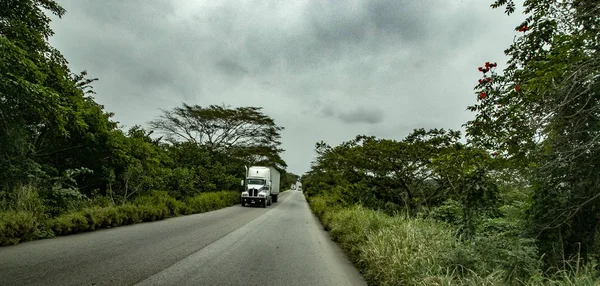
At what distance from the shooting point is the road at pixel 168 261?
4.88m

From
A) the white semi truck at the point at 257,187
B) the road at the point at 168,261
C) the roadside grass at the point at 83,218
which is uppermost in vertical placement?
the white semi truck at the point at 257,187

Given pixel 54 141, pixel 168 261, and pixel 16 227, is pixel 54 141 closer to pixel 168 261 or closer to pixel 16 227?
pixel 16 227

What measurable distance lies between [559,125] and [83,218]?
10638 mm

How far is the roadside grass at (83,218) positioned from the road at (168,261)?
0.36 m

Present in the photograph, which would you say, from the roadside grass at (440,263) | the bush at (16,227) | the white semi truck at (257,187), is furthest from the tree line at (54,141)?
the roadside grass at (440,263)

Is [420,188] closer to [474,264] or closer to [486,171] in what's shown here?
[486,171]

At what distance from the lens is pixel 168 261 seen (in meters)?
6.09

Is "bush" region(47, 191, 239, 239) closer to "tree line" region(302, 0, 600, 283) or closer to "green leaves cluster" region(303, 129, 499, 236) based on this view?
"green leaves cluster" region(303, 129, 499, 236)

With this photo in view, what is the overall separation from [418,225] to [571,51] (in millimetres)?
4131

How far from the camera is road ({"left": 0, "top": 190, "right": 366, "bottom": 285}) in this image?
16.0ft

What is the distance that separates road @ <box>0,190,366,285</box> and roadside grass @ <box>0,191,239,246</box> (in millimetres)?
355

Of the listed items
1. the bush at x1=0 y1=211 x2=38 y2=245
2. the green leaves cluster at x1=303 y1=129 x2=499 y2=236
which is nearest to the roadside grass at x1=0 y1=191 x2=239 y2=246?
the bush at x1=0 y1=211 x2=38 y2=245

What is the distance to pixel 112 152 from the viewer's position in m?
13.1

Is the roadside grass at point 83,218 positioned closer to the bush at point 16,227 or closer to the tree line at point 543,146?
the bush at point 16,227
